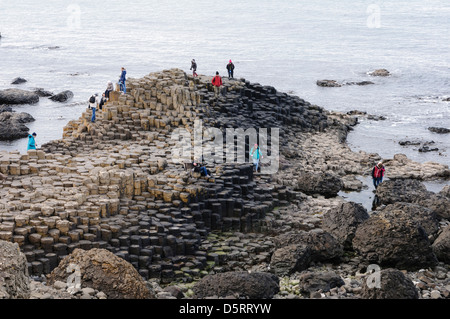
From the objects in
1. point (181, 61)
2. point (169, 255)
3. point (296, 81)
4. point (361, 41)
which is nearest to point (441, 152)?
point (169, 255)

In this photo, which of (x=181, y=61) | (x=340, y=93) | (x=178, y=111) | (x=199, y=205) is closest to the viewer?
(x=199, y=205)

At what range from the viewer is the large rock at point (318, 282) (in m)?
19.0

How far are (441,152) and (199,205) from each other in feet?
66.5

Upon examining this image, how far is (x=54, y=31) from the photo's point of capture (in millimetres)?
111438

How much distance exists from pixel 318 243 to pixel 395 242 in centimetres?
259

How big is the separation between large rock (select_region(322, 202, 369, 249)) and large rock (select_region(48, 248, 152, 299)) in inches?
354

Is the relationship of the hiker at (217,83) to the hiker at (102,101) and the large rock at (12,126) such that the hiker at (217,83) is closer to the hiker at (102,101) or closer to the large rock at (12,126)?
the hiker at (102,101)

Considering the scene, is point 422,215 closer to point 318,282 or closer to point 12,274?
point 318,282

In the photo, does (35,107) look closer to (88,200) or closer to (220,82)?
Answer: (220,82)

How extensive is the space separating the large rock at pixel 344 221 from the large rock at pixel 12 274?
12594 millimetres

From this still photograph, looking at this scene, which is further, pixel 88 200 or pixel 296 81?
pixel 296 81

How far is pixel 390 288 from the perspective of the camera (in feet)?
56.5
